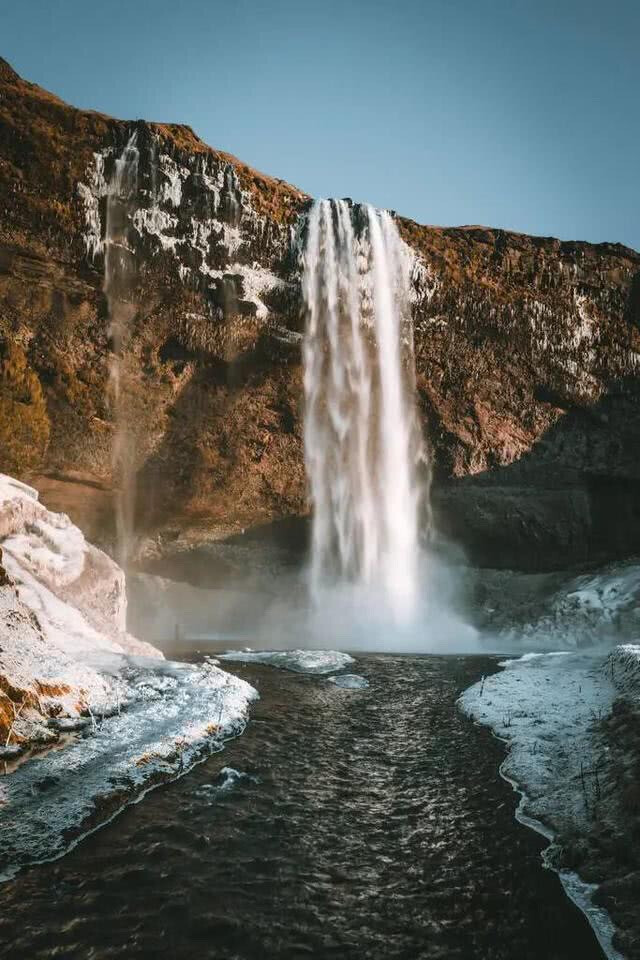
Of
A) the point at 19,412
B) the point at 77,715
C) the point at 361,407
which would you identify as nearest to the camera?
the point at 77,715

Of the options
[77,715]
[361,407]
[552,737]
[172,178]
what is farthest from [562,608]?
[172,178]

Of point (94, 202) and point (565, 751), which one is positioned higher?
point (94, 202)

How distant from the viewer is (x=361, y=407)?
33.0 m

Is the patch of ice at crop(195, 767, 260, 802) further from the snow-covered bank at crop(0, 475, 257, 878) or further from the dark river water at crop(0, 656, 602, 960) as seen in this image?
the snow-covered bank at crop(0, 475, 257, 878)

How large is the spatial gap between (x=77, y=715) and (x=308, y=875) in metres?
5.10

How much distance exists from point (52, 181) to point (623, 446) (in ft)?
116

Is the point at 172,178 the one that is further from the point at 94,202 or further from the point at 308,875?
the point at 308,875

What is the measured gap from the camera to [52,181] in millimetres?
25406

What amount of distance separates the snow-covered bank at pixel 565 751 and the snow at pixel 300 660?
210 inches

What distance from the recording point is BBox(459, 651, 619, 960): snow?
625 centimetres

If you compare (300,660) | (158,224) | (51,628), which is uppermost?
(158,224)

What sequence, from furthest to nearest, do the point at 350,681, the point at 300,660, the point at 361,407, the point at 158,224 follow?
the point at 361,407 → the point at 158,224 → the point at 300,660 → the point at 350,681

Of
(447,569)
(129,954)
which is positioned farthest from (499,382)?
(129,954)

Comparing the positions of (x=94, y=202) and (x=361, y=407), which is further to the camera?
(x=361, y=407)
